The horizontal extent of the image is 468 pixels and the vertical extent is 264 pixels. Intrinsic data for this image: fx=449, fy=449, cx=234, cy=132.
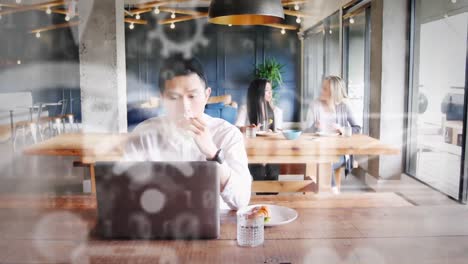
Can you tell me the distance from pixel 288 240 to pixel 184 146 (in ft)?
2.54

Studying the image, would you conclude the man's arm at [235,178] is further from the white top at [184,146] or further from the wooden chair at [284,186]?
the wooden chair at [284,186]

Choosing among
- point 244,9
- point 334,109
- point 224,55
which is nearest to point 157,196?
point 244,9

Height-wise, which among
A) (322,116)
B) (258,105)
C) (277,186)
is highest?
(258,105)

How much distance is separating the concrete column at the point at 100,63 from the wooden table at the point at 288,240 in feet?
11.7

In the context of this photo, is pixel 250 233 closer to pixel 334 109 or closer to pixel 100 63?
→ pixel 334 109

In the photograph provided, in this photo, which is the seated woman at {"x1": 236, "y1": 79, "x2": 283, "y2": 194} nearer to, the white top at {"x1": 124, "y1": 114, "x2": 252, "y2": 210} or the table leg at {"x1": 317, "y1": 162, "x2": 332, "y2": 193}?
the table leg at {"x1": 317, "y1": 162, "x2": 332, "y2": 193}

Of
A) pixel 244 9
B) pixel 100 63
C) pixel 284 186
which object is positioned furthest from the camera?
pixel 100 63

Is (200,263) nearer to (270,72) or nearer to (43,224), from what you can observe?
(43,224)

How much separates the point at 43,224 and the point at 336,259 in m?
0.99

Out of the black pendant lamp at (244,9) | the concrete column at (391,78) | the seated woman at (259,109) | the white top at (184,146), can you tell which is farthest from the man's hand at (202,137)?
the concrete column at (391,78)

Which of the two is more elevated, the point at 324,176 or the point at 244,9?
the point at 244,9

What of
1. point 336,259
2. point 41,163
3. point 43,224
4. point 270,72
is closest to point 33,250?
point 43,224

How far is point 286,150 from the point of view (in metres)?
3.30

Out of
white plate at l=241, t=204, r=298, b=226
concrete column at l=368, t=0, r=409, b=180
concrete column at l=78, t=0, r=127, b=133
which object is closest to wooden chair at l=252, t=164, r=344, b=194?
white plate at l=241, t=204, r=298, b=226
